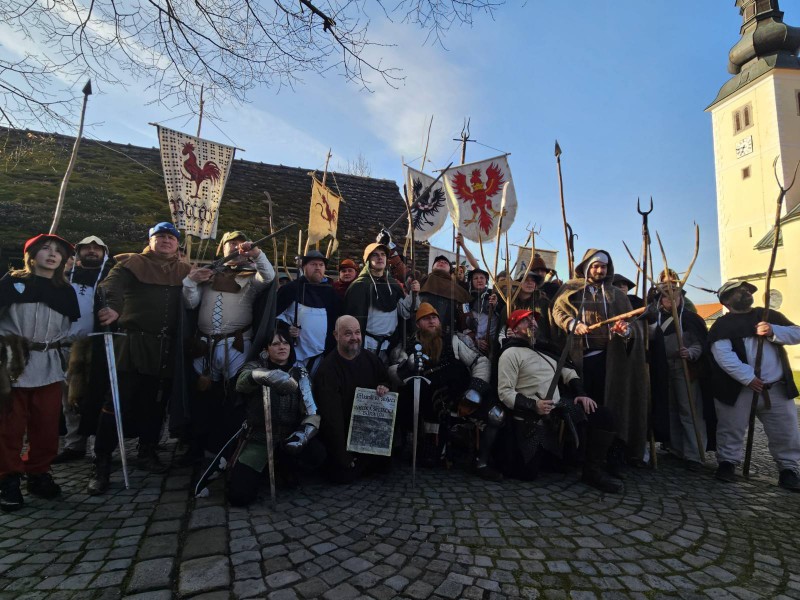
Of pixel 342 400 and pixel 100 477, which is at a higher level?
pixel 342 400

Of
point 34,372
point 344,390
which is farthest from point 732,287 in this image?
point 34,372

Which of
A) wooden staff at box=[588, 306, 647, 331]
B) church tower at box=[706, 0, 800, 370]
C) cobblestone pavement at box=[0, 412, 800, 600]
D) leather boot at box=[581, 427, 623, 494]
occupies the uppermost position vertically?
church tower at box=[706, 0, 800, 370]

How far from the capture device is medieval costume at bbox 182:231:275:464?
13.0ft

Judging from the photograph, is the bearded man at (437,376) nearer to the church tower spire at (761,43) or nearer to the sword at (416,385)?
the sword at (416,385)

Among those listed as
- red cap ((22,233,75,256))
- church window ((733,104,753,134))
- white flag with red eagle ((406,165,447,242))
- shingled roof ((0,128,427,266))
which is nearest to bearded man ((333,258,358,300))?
white flag with red eagle ((406,165,447,242))

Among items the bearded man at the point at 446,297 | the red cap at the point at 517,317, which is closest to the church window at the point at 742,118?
the bearded man at the point at 446,297

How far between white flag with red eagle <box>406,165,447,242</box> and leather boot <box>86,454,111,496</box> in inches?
214

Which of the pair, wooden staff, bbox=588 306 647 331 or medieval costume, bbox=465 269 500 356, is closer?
wooden staff, bbox=588 306 647 331

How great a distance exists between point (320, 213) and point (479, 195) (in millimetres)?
2433

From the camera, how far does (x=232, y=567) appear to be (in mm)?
2309

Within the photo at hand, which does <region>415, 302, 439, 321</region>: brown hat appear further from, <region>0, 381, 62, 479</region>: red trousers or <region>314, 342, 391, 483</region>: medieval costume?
<region>0, 381, 62, 479</region>: red trousers

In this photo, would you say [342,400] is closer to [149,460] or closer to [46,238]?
[149,460]

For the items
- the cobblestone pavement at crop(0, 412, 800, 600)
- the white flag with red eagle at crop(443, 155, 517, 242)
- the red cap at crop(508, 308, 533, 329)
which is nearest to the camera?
the cobblestone pavement at crop(0, 412, 800, 600)

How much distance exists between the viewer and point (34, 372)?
315 cm
